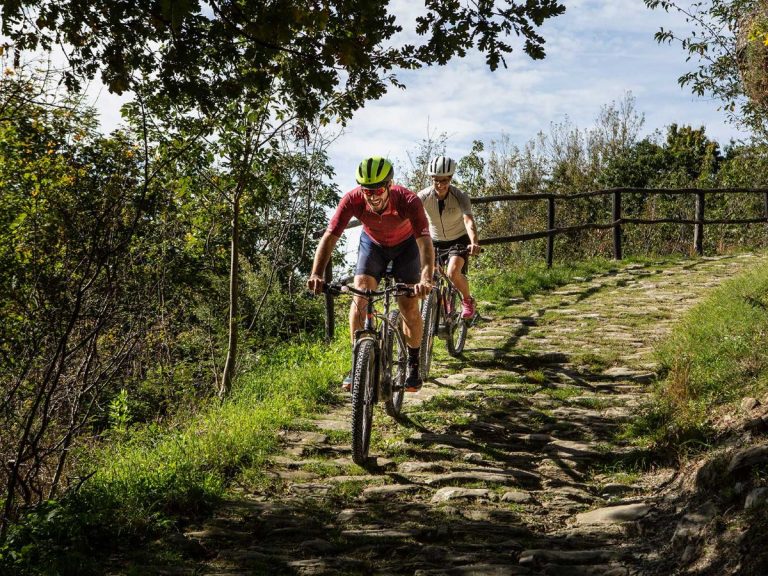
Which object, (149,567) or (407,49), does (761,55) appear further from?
(149,567)

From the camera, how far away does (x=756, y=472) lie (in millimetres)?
4180

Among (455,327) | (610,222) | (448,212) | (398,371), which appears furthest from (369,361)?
(610,222)

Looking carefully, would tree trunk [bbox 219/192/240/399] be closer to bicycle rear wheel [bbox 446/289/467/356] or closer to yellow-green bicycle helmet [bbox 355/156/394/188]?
bicycle rear wheel [bbox 446/289/467/356]

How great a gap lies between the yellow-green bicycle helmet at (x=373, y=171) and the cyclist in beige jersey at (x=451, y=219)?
232 cm

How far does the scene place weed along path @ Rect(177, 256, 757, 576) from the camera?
4.33 metres

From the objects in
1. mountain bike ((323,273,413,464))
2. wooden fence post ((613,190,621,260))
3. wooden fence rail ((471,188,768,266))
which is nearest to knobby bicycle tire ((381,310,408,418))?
mountain bike ((323,273,413,464))

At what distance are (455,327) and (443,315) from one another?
478 millimetres

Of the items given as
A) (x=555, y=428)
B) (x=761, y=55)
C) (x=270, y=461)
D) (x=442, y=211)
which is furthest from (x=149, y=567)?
(x=761, y=55)

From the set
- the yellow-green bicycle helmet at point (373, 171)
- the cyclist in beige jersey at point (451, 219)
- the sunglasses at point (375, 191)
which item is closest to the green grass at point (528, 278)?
the cyclist in beige jersey at point (451, 219)

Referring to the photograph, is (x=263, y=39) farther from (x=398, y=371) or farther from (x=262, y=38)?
(x=398, y=371)

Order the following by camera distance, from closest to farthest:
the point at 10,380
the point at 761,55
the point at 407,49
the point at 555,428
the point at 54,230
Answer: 1. the point at 407,49
2. the point at 555,428
3. the point at 10,380
4. the point at 54,230
5. the point at 761,55

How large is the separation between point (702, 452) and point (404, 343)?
2.52 metres

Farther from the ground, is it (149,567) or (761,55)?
(761,55)

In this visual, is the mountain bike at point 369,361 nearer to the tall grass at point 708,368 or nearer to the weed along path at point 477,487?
the weed along path at point 477,487
